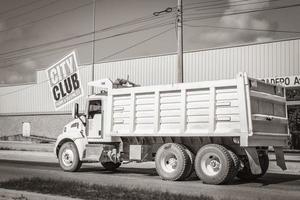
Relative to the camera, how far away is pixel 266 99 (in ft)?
45.4

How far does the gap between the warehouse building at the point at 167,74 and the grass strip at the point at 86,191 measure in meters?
20.5

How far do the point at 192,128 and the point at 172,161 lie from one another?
1.18 m

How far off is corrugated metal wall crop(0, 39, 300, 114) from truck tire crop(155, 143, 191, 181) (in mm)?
18361

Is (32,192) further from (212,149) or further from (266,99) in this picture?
(266,99)

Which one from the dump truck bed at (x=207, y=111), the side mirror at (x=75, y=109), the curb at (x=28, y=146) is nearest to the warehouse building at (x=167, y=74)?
the curb at (x=28, y=146)

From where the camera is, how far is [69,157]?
17.2m

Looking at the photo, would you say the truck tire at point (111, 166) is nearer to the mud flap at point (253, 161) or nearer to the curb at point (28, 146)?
the mud flap at point (253, 161)

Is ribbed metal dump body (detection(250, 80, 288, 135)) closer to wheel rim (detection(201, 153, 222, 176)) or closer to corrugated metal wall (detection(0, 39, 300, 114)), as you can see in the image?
wheel rim (detection(201, 153, 222, 176))

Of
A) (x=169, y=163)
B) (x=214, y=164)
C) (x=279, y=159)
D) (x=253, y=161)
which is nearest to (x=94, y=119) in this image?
(x=169, y=163)

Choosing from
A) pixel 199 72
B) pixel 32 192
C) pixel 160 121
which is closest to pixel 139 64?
pixel 199 72

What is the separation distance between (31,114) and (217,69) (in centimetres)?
2367

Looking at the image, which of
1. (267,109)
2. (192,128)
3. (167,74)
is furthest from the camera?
(167,74)

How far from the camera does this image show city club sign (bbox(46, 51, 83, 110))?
142 feet

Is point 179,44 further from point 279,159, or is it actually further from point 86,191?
point 86,191
